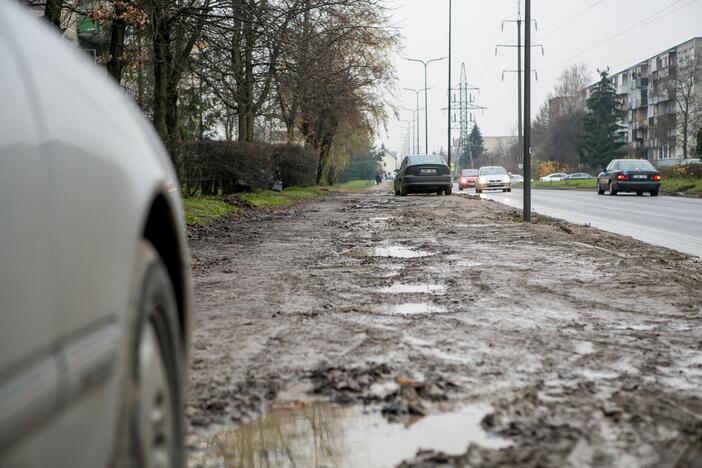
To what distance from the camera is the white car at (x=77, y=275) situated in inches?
57.8

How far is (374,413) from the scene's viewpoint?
408 centimetres

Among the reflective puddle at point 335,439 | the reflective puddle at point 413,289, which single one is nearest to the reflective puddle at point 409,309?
the reflective puddle at point 413,289

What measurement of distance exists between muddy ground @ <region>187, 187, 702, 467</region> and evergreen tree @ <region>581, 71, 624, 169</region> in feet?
281

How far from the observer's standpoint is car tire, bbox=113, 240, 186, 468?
201cm

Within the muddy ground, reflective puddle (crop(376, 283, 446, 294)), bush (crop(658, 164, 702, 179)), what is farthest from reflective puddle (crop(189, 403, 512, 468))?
bush (crop(658, 164, 702, 179))

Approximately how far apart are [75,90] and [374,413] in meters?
2.46

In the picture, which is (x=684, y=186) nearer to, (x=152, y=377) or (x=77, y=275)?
(x=152, y=377)

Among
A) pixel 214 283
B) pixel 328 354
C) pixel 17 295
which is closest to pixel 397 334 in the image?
pixel 328 354

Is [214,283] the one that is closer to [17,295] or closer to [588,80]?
[17,295]

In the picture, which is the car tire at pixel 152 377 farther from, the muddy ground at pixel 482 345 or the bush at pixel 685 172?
the bush at pixel 685 172

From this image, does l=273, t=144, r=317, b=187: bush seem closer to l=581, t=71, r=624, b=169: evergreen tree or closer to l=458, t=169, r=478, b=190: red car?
l=458, t=169, r=478, b=190: red car

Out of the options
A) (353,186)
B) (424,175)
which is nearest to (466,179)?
(353,186)

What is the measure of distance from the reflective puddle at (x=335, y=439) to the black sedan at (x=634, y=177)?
36.1m

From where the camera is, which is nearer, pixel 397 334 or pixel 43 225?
pixel 43 225
